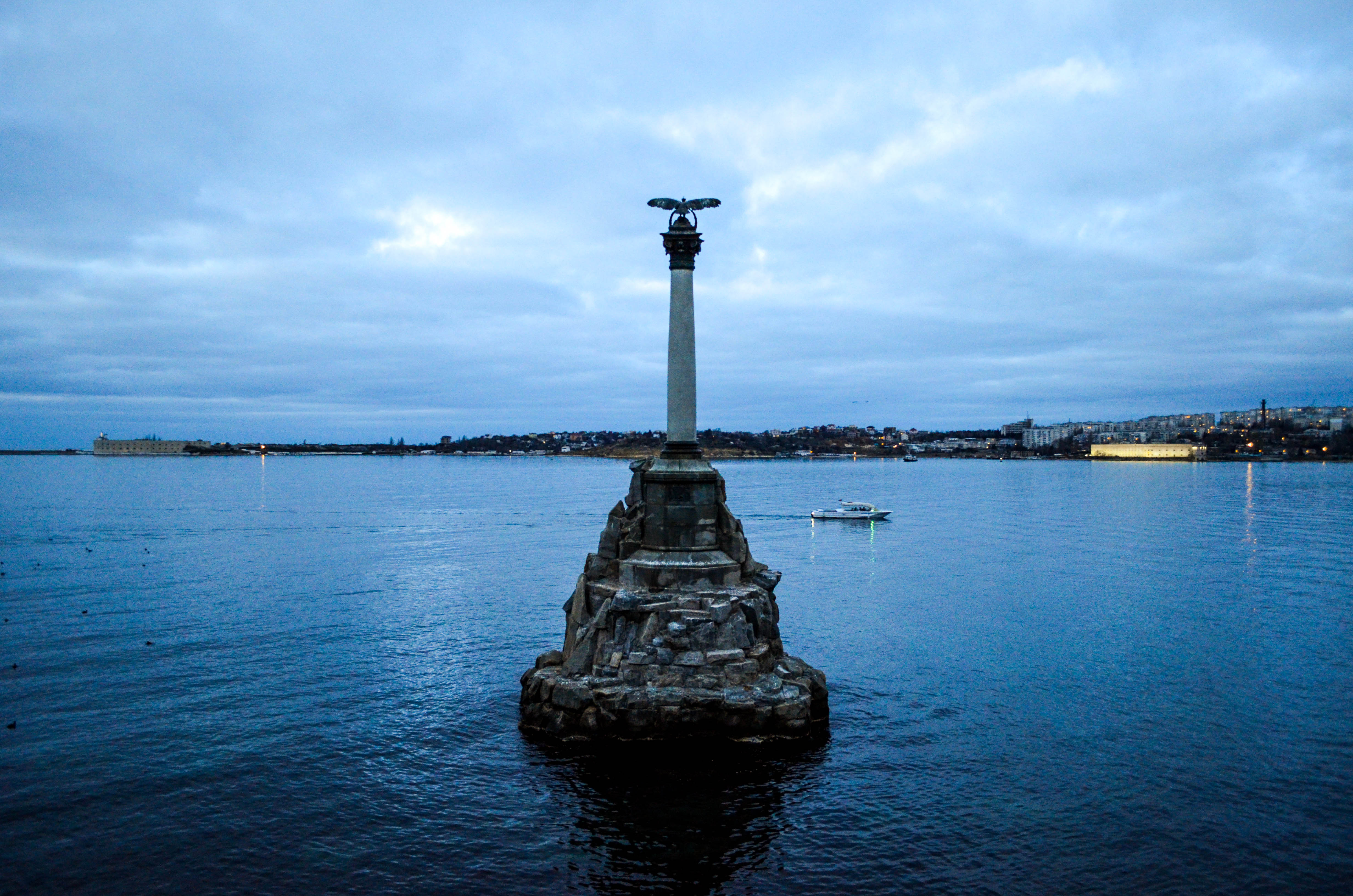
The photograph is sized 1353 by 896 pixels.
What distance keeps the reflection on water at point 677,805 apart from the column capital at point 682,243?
10245mm

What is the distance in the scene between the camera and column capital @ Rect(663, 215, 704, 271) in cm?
1895

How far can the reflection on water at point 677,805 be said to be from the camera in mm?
12250

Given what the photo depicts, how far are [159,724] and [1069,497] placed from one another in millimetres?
92204

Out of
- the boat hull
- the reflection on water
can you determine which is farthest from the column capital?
the boat hull

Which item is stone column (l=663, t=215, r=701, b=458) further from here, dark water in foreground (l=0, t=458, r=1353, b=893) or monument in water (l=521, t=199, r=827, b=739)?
dark water in foreground (l=0, t=458, r=1353, b=893)

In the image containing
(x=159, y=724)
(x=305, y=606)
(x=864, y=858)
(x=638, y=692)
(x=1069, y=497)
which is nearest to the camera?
(x=864, y=858)

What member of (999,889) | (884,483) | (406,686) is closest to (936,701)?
(999,889)

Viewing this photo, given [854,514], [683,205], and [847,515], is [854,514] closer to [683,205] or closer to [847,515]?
[847,515]

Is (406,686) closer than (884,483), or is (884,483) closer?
(406,686)

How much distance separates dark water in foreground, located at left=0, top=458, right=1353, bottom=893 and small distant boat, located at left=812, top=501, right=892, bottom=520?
24767 mm

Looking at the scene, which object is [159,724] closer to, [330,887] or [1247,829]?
[330,887]

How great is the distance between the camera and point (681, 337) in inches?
749

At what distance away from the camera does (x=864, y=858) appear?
42.0ft

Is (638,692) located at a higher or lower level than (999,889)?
higher
